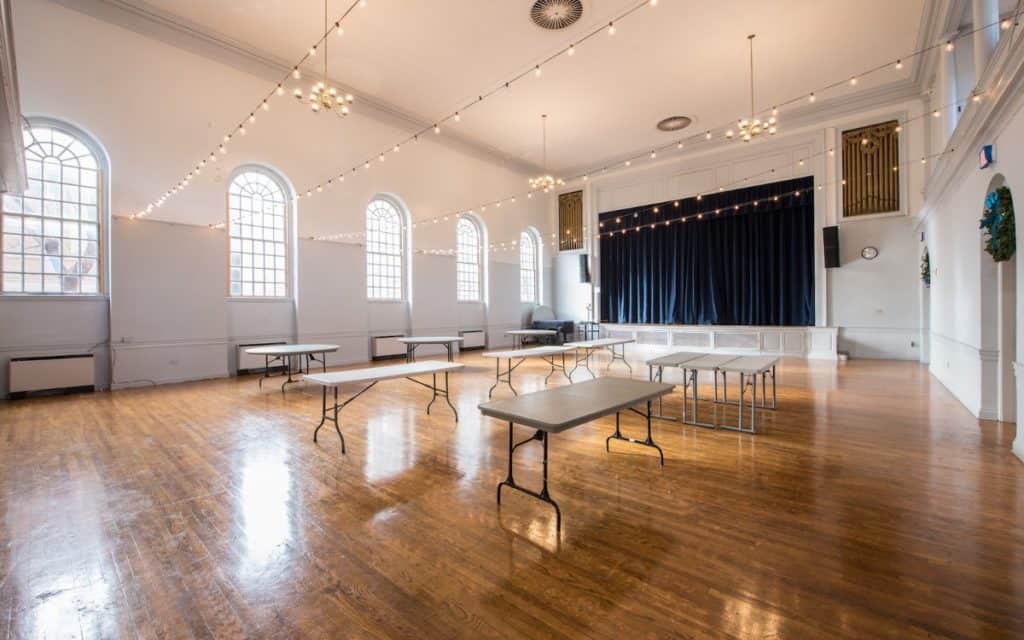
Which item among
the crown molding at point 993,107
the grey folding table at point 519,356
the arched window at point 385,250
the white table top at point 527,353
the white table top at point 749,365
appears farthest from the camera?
Result: the arched window at point 385,250

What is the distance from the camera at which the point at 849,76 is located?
7.70 meters

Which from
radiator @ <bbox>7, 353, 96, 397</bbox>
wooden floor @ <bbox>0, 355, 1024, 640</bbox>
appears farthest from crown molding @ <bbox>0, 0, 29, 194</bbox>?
wooden floor @ <bbox>0, 355, 1024, 640</bbox>

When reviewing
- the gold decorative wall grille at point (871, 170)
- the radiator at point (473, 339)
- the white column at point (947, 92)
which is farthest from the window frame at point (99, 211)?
the gold decorative wall grille at point (871, 170)

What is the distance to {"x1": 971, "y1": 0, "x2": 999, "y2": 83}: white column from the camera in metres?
4.07

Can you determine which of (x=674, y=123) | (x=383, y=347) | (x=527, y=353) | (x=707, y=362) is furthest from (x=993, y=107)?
A: (x=383, y=347)

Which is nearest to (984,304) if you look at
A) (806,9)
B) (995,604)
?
(995,604)

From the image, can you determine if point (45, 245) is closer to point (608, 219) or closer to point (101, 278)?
point (101, 278)

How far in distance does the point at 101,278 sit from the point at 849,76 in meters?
12.2

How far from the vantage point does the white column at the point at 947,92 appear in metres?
5.77

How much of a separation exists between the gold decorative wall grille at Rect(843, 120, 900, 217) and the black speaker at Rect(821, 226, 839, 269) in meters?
0.43

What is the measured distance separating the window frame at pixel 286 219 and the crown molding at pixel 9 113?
9.02 ft

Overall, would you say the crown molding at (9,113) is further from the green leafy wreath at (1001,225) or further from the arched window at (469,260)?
the arched window at (469,260)

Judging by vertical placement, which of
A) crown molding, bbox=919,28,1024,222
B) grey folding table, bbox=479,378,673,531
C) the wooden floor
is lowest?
the wooden floor

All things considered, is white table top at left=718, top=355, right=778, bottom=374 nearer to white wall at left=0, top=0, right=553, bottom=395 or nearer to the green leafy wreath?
the green leafy wreath
